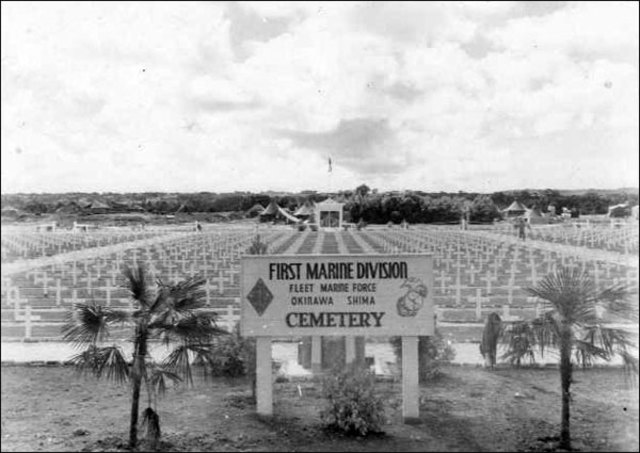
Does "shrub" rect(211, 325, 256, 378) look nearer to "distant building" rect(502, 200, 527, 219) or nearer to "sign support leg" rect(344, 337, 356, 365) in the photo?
"sign support leg" rect(344, 337, 356, 365)

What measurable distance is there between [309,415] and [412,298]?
2.60 meters

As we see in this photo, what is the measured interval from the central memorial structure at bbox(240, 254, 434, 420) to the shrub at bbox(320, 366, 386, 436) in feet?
2.39

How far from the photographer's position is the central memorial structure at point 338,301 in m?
9.35

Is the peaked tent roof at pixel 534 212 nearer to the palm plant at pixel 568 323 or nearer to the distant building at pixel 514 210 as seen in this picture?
the distant building at pixel 514 210

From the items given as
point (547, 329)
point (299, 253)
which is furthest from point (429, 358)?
point (299, 253)

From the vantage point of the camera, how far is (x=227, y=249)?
3222cm

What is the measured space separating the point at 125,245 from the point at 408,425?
97.4 feet

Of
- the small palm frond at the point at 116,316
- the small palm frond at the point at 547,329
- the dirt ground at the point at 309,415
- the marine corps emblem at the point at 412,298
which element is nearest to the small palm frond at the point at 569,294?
the small palm frond at the point at 547,329

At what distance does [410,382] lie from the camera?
935 cm

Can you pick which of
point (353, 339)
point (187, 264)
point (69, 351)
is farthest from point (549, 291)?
point (187, 264)

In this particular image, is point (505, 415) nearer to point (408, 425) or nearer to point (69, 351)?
point (408, 425)

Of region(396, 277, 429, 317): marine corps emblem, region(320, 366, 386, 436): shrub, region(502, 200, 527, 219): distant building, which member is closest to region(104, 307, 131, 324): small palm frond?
region(320, 366, 386, 436): shrub

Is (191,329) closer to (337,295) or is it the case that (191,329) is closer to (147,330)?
(147,330)

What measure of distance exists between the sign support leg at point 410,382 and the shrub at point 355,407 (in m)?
0.56
